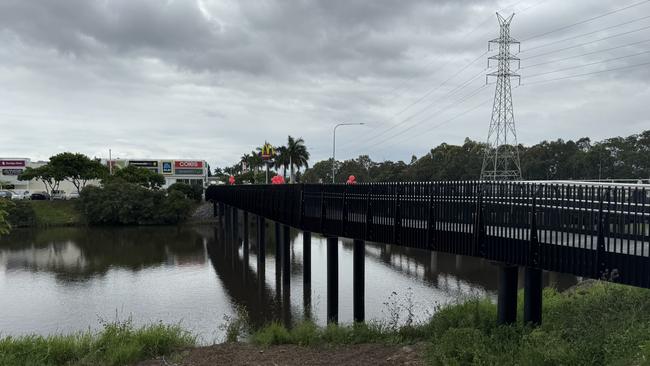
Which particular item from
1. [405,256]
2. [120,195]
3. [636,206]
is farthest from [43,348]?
[120,195]

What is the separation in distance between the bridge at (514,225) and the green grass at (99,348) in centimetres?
749

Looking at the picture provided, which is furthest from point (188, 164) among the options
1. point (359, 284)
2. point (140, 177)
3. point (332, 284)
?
point (359, 284)

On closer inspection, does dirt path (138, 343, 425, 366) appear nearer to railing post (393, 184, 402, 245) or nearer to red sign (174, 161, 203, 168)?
railing post (393, 184, 402, 245)

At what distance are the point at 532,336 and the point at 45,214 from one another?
8311 centimetres

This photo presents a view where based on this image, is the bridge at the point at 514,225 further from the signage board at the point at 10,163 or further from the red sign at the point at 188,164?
the signage board at the point at 10,163

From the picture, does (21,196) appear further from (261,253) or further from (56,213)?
(261,253)

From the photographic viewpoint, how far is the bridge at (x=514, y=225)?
9.60m

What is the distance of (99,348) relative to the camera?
39.1 ft

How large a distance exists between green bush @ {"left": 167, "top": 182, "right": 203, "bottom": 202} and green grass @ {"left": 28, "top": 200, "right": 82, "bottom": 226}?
15562 mm

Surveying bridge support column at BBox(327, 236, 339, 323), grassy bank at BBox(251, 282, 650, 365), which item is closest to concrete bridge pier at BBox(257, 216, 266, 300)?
bridge support column at BBox(327, 236, 339, 323)

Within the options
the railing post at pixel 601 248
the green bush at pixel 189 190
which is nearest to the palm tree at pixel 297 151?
the green bush at pixel 189 190

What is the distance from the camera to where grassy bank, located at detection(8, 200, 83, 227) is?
73.4 metres

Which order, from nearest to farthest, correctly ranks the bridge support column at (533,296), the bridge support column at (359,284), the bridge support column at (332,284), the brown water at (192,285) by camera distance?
the bridge support column at (533,296), the bridge support column at (359,284), the bridge support column at (332,284), the brown water at (192,285)

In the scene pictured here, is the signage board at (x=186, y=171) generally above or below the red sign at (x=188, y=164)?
below
